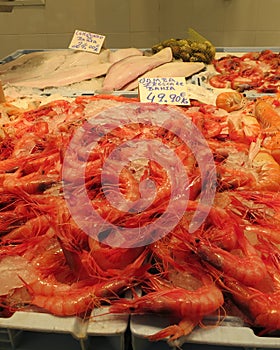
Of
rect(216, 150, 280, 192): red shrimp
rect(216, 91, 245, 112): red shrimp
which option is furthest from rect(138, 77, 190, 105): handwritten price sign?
rect(216, 150, 280, 192): red shrimp

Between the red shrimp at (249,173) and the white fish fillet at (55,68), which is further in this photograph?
the white fish fillet at (55,68)

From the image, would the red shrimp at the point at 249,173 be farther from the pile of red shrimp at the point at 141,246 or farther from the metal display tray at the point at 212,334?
the metal display tray at the point at 212,334

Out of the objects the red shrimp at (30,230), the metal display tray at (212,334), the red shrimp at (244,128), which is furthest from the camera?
the red shrimp at (244,128)

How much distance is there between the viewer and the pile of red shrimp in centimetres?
104

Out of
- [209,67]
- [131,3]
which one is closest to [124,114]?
[209,67]

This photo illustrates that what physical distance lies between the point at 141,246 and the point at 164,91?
150 centimetres

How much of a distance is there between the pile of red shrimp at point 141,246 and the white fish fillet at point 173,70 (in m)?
1.54

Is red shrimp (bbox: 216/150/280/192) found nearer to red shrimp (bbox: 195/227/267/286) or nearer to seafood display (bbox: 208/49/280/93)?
red shrimp (bbox: 195/227/267/286)

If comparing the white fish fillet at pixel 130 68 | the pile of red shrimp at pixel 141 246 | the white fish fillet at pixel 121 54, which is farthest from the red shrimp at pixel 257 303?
the white fish fillet at pixel 121 54

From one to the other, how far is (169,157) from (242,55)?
2646 millimetres

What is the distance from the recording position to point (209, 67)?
3.50 metres

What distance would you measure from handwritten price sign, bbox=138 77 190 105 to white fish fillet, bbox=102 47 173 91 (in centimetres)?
53

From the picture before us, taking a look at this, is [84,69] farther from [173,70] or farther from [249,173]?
[249,173]

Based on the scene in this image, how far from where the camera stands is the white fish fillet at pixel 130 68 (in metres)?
2.98
